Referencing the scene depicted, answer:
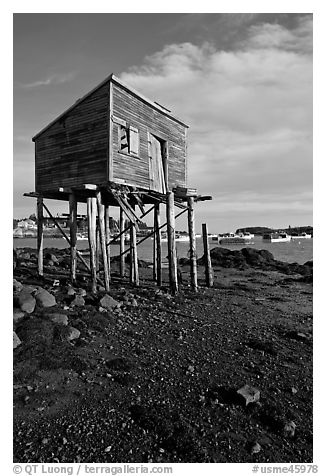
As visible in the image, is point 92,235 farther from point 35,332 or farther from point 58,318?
point 35,332

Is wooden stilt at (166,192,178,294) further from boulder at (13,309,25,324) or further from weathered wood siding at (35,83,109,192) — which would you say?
boulder at (13,309,25,324)

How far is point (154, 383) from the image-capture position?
705cm

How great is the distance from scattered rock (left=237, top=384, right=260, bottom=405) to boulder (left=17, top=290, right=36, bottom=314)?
679 cm

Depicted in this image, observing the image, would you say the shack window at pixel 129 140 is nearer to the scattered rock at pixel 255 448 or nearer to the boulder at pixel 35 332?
the boulder at pixel 35 332

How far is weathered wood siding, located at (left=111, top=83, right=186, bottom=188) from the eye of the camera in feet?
45.6

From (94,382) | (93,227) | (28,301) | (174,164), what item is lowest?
(94,382)

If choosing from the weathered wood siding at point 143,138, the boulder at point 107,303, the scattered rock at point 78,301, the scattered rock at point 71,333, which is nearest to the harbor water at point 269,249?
the weathered wood siding at point 143,138

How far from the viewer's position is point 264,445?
5.32 m

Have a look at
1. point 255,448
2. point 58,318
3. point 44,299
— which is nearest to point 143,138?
point 44,299

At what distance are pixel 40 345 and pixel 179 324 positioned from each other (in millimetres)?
4970

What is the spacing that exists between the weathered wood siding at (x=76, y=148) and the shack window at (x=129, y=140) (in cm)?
102

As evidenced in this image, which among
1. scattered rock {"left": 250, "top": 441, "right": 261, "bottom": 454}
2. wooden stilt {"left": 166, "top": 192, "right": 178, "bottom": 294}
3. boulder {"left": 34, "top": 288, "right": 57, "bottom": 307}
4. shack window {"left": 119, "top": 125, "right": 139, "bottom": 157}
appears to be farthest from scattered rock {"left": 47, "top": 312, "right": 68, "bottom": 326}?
shack window {"left": 119, "top": 125, "right": 139, "bottom": 157}

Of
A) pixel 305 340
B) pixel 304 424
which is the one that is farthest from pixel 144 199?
pixel 304 424

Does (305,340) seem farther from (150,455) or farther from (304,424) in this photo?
(150,455)
